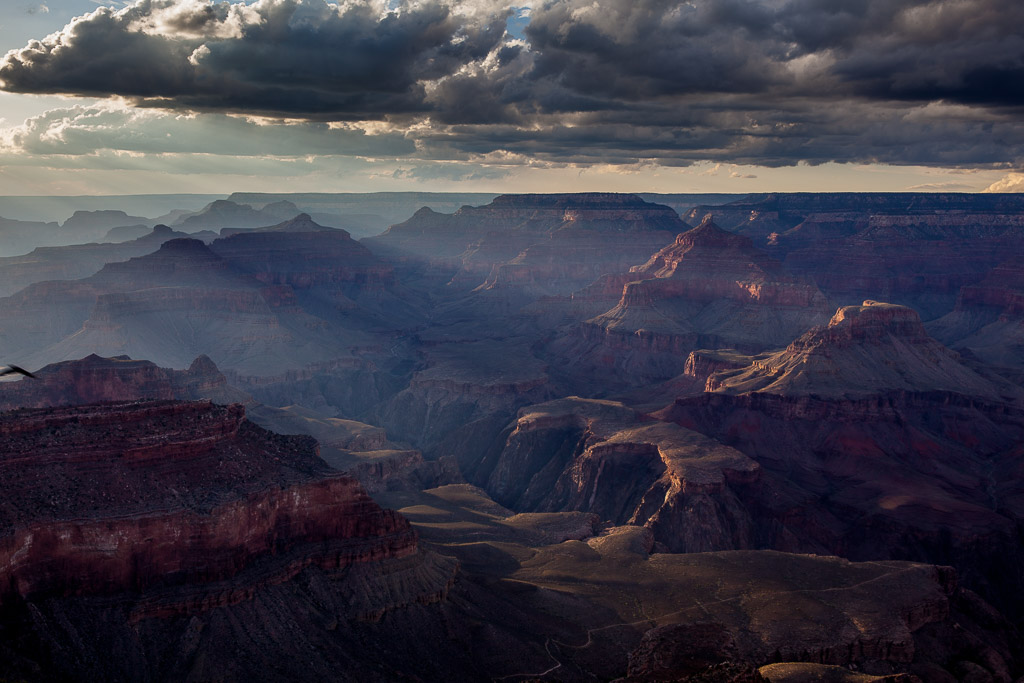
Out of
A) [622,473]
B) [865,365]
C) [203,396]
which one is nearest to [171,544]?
[622,473]

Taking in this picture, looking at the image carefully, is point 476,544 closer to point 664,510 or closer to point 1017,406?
point 664,510

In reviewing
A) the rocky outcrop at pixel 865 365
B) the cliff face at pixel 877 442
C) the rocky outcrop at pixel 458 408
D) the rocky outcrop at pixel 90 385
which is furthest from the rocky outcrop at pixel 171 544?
the rocky outcrop at pixel 458 408

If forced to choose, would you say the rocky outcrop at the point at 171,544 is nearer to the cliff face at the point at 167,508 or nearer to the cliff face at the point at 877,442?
the cliff face at the point at 167,508

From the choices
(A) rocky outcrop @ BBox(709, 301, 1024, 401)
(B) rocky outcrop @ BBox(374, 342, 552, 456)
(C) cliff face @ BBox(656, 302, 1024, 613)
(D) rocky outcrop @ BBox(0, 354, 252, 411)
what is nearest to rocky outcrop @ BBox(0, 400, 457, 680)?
(D) rocky outcrop @ BBox(0, 354, 252, 411)

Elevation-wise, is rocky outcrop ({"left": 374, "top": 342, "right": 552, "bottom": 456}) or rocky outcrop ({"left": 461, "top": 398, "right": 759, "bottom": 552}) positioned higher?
rocky outcrop ({"left": 461, "top": 398, "right": 759, "bottom": 552})

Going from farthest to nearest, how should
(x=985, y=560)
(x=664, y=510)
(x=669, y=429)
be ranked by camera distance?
(x=669, y=429) < (x=664, y=510) < (x=985, y=560)

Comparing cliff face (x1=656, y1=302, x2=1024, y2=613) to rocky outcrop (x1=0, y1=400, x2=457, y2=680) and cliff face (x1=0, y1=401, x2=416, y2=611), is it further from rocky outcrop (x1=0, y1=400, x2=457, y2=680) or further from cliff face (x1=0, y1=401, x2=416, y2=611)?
cliff face (x1=0, y1=401, x2=416, y2=611)

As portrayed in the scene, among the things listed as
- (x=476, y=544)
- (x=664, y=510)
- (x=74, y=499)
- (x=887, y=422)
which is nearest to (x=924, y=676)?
(x=476, y=544)

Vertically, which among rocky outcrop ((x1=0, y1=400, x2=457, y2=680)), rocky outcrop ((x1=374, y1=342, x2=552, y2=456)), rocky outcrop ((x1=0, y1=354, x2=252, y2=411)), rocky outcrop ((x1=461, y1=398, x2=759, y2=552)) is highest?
rocky outcrop ((x1=0, y1=400, x2=457, y2=680))

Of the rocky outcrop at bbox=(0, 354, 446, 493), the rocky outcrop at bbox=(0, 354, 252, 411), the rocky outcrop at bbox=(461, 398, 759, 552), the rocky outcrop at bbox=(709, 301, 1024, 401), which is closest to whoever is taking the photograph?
the rocky outcrop at bbox=(461, 398, 759, 552)
